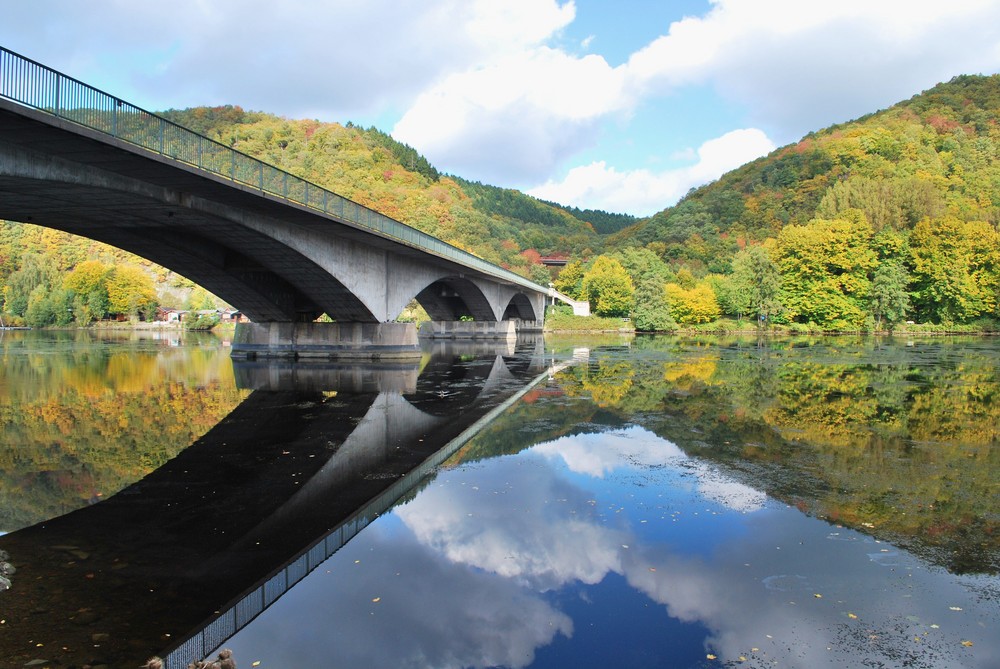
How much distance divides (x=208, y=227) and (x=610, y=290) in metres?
73.7

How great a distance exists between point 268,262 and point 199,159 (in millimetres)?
10530

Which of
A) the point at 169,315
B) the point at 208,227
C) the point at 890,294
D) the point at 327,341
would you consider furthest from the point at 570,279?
the point at 208,227

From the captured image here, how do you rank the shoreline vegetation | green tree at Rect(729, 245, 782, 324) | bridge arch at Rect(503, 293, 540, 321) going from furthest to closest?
bridge arch at Rect(503, 293, 540, 321)
green tree at Rect(729, 245, 782, 324)
the shoreline vegetation

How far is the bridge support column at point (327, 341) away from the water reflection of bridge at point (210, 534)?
1873cm

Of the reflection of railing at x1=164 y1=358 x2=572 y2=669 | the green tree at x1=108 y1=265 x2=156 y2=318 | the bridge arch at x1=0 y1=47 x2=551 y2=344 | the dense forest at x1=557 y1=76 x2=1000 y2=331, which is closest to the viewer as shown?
the reflection of railing at x1=164 y1=358 x2=572 y2=669

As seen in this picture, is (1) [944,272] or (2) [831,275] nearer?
(1) [944,272]

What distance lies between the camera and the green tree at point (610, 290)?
9244 cm

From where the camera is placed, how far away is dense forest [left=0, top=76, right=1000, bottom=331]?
73.1 m

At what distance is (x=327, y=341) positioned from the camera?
36031 millimetres

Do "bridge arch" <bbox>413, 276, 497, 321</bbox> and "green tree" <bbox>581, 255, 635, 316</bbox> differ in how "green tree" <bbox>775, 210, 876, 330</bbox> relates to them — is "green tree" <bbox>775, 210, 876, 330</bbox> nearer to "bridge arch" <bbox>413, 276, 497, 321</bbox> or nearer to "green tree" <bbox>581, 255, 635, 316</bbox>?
"green tree" <bbox>581, 255, 635, 316</bbox>

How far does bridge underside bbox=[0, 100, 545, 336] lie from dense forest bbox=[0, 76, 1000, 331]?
47262 mm

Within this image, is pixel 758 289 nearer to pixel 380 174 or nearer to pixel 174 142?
pixel 380 174

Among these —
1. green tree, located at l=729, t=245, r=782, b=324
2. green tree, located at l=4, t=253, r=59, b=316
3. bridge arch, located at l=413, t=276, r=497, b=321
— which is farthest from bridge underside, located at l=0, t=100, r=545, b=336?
green tree, located at l=4, t=253, r=59, b=316

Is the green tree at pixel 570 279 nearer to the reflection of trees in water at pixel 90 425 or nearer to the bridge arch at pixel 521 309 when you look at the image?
the bridge arch at pixel 521 309
